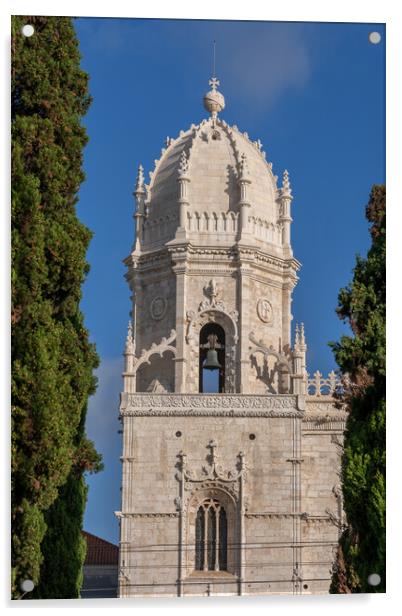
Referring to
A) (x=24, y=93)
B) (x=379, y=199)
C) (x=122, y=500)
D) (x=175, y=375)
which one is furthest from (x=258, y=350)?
(x=24, y=93)

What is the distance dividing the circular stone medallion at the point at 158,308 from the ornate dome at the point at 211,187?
1.26 m

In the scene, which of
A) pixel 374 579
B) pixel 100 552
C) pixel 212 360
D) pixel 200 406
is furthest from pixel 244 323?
pixel 374 579

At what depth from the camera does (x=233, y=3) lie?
65.6 ft

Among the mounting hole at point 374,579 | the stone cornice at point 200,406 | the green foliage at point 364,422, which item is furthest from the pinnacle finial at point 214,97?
the mounting hole at point 374,579

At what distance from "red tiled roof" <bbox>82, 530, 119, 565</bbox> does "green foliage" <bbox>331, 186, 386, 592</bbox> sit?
24.9 ft

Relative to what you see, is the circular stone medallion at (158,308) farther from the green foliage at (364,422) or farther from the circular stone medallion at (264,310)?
the green foliage at (364,422)

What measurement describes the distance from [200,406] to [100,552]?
3.77 metres

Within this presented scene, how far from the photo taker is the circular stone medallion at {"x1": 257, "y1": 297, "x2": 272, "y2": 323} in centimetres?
3128

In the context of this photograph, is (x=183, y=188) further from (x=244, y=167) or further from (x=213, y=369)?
(x=213, y=369)

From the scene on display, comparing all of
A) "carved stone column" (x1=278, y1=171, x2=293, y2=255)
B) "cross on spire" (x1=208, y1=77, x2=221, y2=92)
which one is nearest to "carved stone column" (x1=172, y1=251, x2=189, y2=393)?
"carved stone column" (x1=278, y1=171, x2=293, y2=255)

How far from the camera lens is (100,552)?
92.1ft

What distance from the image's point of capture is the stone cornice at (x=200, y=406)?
29.6 meters

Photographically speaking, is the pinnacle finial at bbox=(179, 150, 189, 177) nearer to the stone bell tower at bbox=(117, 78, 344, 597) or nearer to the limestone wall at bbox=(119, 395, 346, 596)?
the stone bell tower at bbox=(117, 78, 344, 597)

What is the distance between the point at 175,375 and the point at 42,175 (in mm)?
11170
